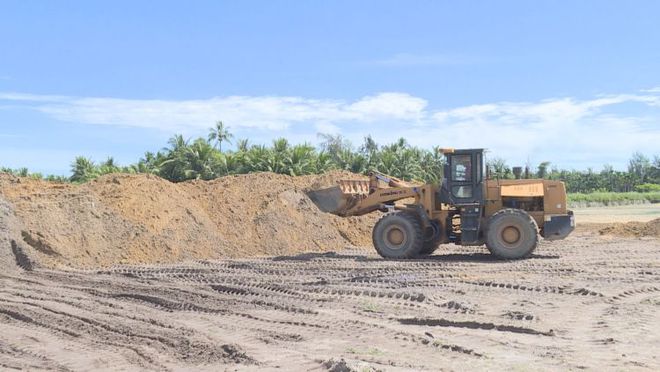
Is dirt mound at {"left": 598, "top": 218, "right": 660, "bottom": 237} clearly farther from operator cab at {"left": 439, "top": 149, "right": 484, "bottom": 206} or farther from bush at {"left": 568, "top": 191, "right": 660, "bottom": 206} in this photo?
bush at {"left": 568, "top": 191, "right": 660, "bottom": 206}

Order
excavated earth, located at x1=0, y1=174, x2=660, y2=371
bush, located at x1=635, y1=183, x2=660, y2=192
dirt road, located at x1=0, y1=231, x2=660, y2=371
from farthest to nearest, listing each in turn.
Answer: bush, located at x1=635, y1=183, x2=660, y2=192
excavated earth, located at x1=0, y1=174, x2=660, y2=371
dirt road, located at x1=0, y1=231, x2=660, y2=371

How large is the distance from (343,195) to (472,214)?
359 cm

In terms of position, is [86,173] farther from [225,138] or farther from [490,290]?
[490,290]

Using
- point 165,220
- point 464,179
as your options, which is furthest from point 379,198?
point 165,220

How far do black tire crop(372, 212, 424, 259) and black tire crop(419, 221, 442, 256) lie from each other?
382 mm

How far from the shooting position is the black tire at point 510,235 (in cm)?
1580

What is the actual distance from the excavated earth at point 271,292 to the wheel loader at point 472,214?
56 centimetres

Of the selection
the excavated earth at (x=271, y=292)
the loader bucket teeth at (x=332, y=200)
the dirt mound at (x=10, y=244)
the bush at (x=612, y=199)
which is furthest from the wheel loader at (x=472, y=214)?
the bush at (x=612, y=199)

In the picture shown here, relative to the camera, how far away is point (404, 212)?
56.4 ft

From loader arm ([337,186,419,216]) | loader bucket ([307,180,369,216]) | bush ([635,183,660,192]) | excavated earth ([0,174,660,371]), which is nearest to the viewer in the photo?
excavated earth ([0,174,660,371])

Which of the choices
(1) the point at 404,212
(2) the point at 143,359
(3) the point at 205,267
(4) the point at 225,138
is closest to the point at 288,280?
(3) the point at 205,267

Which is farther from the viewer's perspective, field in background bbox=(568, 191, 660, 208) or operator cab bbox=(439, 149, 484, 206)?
field in background bbox=(568, 191, 660, 208)

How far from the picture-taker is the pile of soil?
1677 centimetres

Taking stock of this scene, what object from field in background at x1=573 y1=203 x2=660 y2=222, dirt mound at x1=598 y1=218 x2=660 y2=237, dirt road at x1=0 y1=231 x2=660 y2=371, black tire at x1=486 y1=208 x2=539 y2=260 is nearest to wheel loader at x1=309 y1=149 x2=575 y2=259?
black tire at x1=486 y1=208 x2=539 y2=260
